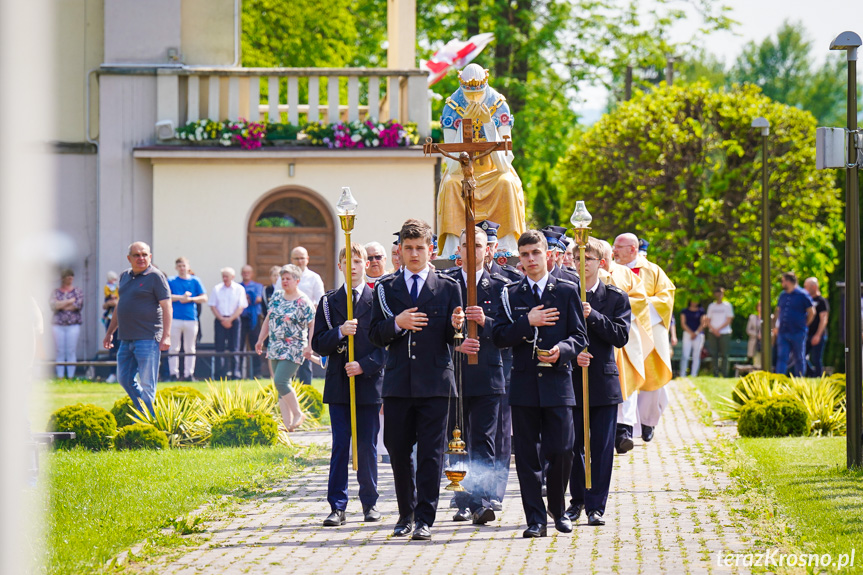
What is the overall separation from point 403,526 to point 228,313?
1312cm

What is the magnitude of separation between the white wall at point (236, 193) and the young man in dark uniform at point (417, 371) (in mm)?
13798

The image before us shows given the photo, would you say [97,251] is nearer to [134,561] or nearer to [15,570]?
[134,561]

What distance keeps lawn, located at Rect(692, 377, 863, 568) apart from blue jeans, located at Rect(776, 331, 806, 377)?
8406 mm

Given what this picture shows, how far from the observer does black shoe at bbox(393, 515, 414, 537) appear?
7.93 metres

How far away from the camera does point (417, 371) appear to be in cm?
786

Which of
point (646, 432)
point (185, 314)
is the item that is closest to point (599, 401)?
point (646, 432)

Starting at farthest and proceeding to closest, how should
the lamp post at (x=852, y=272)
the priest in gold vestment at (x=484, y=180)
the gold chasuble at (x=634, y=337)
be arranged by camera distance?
the priest in gold vestment at (x=484, y=180), the gold chasuble at (x=634, y=337), the lamp post at (x=852, y=272)

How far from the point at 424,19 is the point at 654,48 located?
537 centimetres

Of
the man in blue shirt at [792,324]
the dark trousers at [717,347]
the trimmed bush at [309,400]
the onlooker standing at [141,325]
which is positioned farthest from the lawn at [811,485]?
the dark trousers at [717,347]

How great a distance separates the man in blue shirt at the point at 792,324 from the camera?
70.5 ft

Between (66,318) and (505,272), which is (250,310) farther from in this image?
(505,272)

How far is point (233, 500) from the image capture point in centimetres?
948

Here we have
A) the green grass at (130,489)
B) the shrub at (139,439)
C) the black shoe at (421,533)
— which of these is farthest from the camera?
the shrub at (139,439)

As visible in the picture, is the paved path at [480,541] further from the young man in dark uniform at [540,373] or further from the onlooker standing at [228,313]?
the onlooker standing at [228,313]
